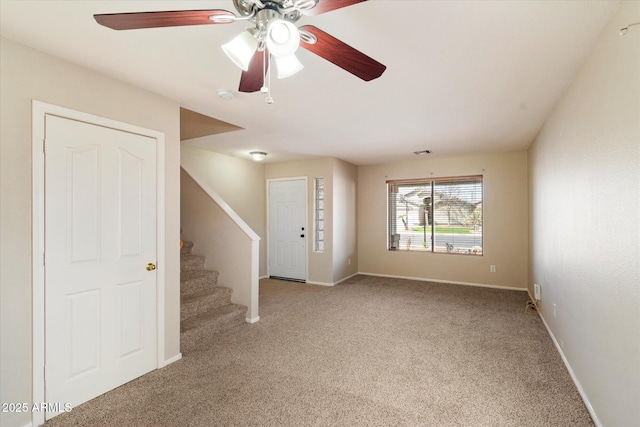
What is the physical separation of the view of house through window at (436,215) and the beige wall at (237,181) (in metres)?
2.71

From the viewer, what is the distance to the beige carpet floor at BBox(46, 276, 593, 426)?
Answer: 201 cm

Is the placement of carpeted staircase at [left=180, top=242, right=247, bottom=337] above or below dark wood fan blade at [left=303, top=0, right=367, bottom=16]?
below

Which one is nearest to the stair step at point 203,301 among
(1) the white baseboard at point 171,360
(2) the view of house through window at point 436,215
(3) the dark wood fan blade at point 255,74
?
(1) the white baseboard at point 171,360

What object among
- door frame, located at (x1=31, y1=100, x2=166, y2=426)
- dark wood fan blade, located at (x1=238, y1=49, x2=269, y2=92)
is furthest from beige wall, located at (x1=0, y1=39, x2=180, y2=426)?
dark wood fan blade, located at (x1=238, y1=49, x2=269, y2=92)

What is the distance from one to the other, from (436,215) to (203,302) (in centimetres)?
444

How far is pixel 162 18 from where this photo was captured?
3.82ft

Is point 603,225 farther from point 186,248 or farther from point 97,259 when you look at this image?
point 186,248

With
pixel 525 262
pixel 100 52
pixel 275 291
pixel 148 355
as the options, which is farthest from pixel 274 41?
pixel 525 262

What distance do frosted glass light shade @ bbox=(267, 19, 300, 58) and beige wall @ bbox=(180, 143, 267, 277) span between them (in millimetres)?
3804

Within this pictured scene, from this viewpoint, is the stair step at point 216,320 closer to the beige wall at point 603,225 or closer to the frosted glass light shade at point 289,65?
the frosted glass light shade at point 289,65

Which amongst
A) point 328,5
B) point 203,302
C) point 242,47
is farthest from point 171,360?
Answer: point 328,5

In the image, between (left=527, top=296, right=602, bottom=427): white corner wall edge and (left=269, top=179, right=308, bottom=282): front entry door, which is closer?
(left=527, top=296, right=602, bottom=427): white corner wall edge

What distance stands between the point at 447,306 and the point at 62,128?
4667 millimetres

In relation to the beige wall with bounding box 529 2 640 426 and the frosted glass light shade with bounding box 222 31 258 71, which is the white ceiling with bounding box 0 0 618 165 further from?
the frosted glass light shade with bounding box 222 31 258 71
